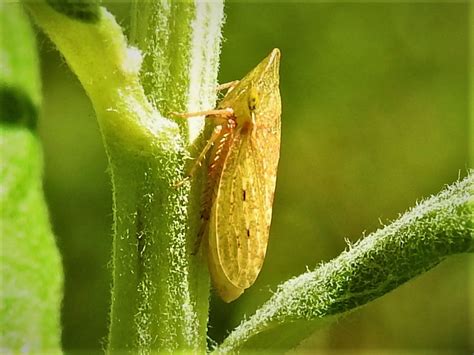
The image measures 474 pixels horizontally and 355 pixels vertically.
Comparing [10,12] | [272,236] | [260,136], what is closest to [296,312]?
[260,136]

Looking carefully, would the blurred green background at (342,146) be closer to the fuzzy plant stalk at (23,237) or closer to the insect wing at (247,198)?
the insect wing at (247,198)

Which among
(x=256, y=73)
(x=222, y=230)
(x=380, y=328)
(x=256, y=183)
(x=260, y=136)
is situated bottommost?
(x=380, y=328)

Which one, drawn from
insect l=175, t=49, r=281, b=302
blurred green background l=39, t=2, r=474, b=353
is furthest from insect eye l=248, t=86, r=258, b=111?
blurred green background l=39, t=2, r=474, b=353

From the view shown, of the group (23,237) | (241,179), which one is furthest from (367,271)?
(23,237)

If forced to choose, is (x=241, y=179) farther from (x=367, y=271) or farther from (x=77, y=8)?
(x=77, y=8)

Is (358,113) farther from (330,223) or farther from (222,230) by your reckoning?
(222,230)

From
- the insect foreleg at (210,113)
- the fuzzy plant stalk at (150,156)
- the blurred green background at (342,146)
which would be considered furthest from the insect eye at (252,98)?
the blurred green background at (342,146)
